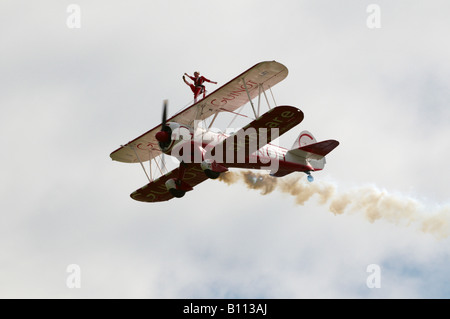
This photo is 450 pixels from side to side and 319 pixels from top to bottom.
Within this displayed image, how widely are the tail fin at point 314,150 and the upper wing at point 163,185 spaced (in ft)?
11.2

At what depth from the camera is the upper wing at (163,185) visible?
32.1m

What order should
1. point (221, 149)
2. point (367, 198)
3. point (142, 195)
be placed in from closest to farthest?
point (221, 149) < point (142, 195) < point (367, 198)

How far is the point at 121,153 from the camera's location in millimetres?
34094

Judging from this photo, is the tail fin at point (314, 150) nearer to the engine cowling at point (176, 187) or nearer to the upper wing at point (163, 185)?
the upper wing at point (163, 185)

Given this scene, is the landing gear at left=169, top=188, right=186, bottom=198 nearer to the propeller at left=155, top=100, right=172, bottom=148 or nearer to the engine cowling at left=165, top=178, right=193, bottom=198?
the engine cowling at left=165, top=178, right=193, bottom=198

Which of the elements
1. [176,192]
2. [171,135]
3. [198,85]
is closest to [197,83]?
[198,85]

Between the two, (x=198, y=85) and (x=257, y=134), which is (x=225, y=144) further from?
(x=198, y=85)

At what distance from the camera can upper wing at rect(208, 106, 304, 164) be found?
2855 centimetres

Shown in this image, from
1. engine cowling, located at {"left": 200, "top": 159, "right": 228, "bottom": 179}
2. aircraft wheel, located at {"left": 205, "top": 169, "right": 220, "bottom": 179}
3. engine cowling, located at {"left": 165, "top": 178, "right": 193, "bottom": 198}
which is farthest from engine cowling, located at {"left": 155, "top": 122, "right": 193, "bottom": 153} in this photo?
engine cowling, located at {"left": 165, "top": 178, "right": 193, "bottom": 198}

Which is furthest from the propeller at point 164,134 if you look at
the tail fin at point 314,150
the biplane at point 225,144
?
the tail fin at point 314,150

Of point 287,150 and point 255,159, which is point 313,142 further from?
point 255,159

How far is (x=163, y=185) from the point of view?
107ft
